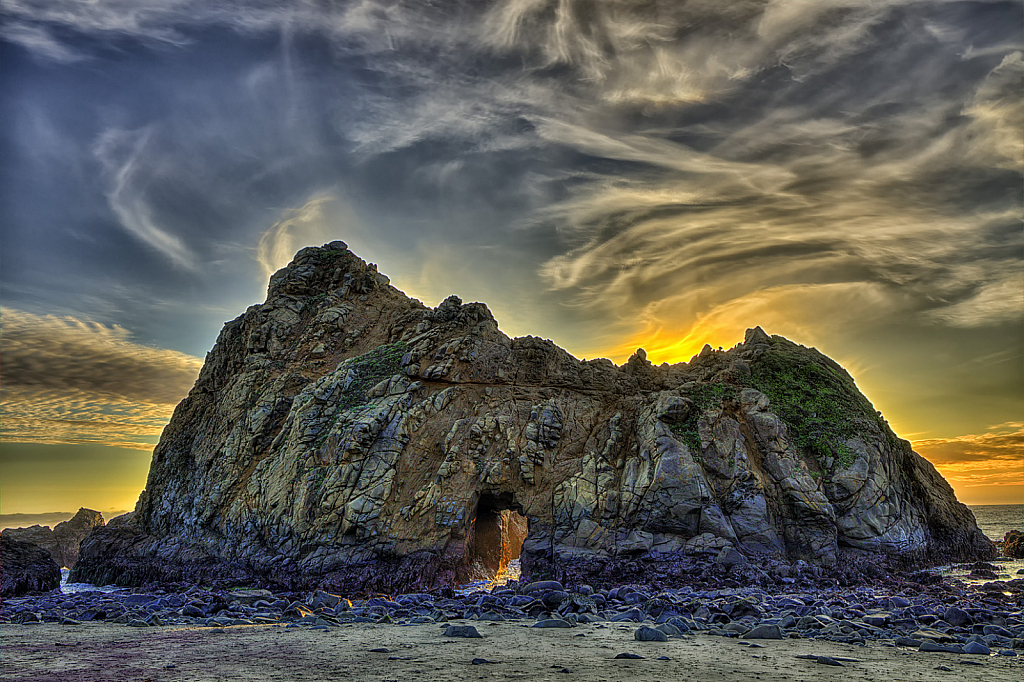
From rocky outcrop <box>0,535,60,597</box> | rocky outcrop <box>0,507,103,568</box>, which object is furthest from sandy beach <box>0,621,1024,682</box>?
rocky outcrop <box>0,507,103,568</box>

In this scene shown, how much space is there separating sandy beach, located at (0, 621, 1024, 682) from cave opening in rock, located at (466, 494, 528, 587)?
1841cm

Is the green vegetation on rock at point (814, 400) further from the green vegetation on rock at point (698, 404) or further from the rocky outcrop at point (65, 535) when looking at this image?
the rocky outcrop at point (65, 535)

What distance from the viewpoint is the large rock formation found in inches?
1284

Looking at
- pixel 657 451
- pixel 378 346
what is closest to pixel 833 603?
pixel 657 451

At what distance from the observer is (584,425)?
129 ft

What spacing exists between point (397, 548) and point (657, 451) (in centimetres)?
1527

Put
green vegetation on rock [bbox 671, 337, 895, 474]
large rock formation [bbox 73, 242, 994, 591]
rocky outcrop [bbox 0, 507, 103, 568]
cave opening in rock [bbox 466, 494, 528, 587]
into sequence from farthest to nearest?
rocky outcrop [bbox 0, 507, 103, 568] < cave opening in rock [bbox 466, 494, 528, 587] < green vegetation on rock [bbox 671, 337, 895, 474] < large rock formation [bbox 73, 242, 994, 591]

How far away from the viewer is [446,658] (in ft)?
44.0

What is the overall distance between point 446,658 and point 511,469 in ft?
76.0

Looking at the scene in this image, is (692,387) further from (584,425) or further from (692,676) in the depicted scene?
(692,676)

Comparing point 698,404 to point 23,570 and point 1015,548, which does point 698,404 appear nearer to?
point 1015,548

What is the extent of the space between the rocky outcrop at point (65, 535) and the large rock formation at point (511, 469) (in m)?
22.5

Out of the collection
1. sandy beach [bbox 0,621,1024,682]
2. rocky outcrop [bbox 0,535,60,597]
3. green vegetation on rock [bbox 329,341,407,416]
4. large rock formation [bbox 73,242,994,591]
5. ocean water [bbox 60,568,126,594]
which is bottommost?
ocean water [bbox 60,568,126,594]

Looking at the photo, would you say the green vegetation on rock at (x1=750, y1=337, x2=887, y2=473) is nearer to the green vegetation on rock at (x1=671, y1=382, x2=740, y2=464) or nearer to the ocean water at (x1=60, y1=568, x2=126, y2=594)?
the green vegetation on rock at (x1=671, y1=382, x2=740, y2=464)
